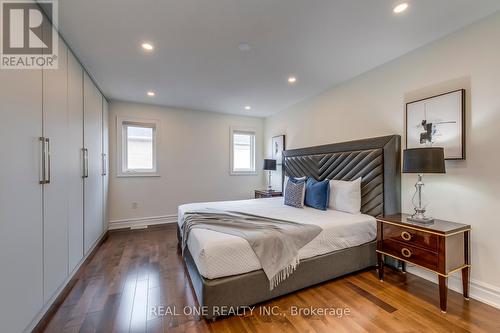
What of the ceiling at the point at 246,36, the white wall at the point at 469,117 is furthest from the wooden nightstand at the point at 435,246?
the ceiling at the point at 246,36

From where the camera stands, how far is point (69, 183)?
222 centimetres

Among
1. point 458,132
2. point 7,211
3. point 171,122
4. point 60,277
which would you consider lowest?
point 60,277

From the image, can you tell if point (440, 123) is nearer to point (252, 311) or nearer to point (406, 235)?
point (406, 235)

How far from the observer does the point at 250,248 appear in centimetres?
183

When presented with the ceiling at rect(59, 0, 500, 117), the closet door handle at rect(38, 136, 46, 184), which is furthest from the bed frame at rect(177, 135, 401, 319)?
the closet door handle at rect(38, 136, 46, 184)

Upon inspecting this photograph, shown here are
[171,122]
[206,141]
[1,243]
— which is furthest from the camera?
[206,141]

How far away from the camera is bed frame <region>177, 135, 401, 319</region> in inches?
67.5

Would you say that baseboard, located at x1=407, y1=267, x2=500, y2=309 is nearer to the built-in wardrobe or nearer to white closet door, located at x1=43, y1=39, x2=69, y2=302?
the built-in wardrobe

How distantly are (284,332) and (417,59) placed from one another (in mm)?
3057

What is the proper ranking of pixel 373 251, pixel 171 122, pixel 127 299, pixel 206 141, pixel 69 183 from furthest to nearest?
pixel 206 141 → pixel 171 122 → pixel 373 251 → pixel 69 183 → pixel 127 299

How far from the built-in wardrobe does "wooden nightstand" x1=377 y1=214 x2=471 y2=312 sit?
309 centimetres

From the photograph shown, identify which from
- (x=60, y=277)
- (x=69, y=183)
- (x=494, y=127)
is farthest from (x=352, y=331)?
(x=69, y=183)

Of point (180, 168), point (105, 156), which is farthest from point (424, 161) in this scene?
point (105, 156)

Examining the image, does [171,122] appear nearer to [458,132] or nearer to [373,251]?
[373,251]
